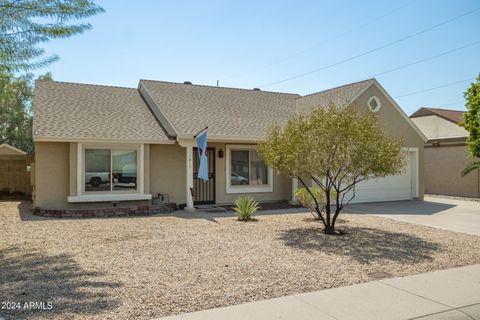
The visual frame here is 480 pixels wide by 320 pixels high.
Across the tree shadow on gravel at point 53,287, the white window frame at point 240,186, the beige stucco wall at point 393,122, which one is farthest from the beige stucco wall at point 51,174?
the beige stucco wall at point 393,122

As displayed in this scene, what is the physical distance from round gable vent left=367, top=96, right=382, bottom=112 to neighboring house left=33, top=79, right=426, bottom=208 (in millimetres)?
46

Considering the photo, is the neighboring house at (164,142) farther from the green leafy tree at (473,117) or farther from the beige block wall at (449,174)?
the beige block wall at (449,174)

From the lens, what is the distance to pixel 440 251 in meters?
8.87

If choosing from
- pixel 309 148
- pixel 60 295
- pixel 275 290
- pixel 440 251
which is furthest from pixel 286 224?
pixel 60 295

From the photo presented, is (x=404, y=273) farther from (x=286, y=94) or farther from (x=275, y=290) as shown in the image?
(x=286, y=94)

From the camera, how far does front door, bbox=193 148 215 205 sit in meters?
16.2

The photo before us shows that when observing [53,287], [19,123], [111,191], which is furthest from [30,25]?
[19,123]

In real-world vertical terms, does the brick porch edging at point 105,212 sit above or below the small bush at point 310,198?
below

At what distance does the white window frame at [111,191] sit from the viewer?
13828 millimetres

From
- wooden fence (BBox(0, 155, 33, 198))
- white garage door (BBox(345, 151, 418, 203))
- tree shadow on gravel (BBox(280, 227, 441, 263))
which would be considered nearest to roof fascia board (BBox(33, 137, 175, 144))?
tree shadow on gravel (BBox(280, 227, 441, 263))

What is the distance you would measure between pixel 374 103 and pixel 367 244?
10.4 metres

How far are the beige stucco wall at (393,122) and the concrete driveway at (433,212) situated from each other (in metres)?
2.17

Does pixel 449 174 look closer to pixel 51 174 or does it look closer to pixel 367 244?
pixel 367 244

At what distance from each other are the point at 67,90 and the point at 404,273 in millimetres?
15648
